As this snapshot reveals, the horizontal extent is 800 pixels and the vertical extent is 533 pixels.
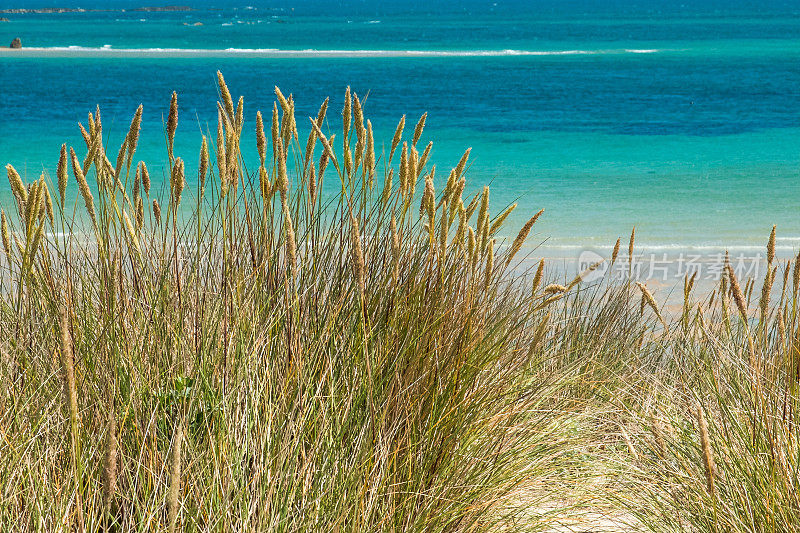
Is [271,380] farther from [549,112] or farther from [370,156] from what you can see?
[549,112]

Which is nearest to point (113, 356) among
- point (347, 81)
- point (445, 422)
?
point (445, 422)

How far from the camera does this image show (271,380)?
6.92 ft

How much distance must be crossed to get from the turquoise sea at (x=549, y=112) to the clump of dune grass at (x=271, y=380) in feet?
3.35

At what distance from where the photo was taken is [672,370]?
11.6 ft

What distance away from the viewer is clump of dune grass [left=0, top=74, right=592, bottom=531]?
176 cm

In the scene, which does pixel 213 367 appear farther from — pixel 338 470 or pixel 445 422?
pixel 445 422

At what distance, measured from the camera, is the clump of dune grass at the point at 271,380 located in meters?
1.76

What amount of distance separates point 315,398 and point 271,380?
16cm

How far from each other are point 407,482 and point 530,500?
19.9 inches

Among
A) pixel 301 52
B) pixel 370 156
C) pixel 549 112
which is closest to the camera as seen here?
pixel 370 156

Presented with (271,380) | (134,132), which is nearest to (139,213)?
(134,132)

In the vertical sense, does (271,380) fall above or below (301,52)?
above

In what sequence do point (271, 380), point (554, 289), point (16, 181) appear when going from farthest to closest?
point (554, 289) → point (271, 380) → point (16, 181)

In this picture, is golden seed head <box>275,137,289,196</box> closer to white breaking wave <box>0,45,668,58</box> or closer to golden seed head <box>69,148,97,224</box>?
golden seed head <box>69,148,97,224</box>
